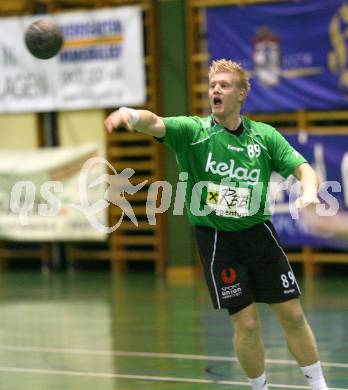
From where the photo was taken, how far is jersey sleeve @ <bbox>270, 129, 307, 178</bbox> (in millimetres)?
7477

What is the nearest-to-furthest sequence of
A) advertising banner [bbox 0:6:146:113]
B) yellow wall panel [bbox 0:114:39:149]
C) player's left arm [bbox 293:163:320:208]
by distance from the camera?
player's left arm [bbox 293:163:320:208] → advertising banner [bbox 0:6:146:113] → yellow wall panel [bbox 0:114:39:149]

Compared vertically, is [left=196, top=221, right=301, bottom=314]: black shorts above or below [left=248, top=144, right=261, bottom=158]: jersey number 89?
below

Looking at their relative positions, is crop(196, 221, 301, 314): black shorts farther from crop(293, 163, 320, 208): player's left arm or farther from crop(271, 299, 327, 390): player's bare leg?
crop(293, 163, 320, 208): player's left arm

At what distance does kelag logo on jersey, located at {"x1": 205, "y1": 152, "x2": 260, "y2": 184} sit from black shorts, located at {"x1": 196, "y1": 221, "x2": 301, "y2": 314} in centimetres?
33

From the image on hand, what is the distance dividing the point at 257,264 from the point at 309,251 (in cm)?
917

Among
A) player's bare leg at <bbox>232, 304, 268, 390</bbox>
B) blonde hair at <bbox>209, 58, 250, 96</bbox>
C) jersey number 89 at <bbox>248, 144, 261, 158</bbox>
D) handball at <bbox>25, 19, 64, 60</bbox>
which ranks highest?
handball at <bbox>25, 19, 64, 60</bbox>

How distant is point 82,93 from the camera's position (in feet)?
59.8

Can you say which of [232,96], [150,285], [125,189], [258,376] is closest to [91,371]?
[258,376]

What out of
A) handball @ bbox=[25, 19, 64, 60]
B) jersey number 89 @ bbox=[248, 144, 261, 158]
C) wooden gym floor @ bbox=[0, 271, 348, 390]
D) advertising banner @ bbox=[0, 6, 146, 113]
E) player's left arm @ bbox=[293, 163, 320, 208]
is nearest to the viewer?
player's left arm @ bbox=[293, 163, 320, 208]

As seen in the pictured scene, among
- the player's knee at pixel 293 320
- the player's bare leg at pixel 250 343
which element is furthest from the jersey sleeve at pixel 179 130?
the player's knee at pixel 293 320

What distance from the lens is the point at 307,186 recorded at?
7164mm

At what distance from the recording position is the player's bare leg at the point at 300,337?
742 cm

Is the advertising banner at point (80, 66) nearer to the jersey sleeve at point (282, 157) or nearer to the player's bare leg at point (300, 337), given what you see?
the jersey sleeve at point (282, 157)

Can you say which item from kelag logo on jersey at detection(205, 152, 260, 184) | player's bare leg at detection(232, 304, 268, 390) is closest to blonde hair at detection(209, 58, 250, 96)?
kelag logo on jersey at detection(205, 152, 260, 184)
